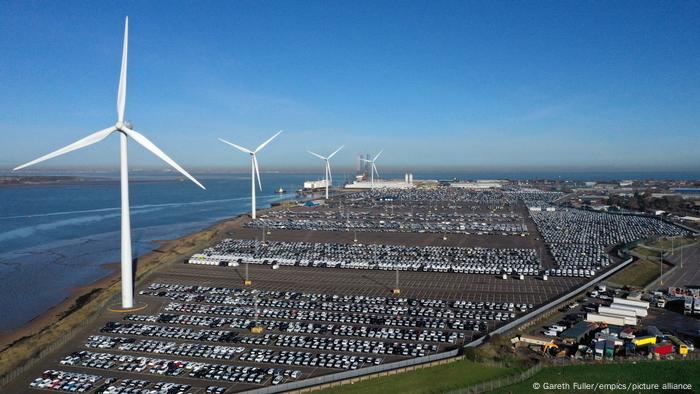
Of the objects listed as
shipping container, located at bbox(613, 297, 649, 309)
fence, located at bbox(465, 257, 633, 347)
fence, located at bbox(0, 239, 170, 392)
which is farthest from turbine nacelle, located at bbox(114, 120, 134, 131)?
shipping container, located at bbox(613, 297, 649, 309)

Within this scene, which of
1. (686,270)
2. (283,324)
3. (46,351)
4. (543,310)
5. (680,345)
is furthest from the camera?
(686,270)

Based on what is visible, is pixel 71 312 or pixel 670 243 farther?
pixel 670 243

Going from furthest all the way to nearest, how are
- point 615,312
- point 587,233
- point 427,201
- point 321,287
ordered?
point 427,201
point 587,233
point 321,287
point 615,312

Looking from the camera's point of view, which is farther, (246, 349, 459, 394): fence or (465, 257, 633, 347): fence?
(465, 257, 633, 347): fence

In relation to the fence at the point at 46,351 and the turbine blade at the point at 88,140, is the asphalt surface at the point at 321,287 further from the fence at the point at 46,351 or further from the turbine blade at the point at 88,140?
the turbine blade at the point at 88,140

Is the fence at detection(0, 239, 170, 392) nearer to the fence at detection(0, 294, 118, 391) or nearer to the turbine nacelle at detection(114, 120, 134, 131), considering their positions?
the fence at detection(0, 294, 118, 391)

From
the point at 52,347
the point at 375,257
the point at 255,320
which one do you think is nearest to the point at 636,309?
the point at 255,320

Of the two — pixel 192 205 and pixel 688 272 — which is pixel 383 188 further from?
pixel 688 272

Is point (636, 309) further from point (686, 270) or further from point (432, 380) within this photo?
point (686, 270)
